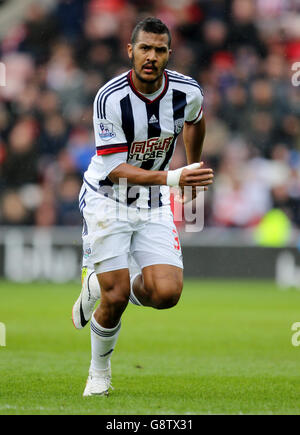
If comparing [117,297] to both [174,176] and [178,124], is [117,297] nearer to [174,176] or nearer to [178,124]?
[174,176]

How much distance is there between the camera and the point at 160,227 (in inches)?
247

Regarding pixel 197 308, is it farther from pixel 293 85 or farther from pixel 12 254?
pixel 293 85

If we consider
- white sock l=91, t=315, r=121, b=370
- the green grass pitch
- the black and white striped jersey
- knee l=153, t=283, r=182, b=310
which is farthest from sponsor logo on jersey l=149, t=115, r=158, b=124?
the green grass pitch

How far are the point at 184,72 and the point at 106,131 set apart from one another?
10068 millimetres

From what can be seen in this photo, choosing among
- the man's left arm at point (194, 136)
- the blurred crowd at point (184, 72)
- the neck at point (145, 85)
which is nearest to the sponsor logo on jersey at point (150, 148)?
the neck at point (145, 85)

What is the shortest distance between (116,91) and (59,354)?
9.14 ft

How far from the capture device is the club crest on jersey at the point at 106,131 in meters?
5.89

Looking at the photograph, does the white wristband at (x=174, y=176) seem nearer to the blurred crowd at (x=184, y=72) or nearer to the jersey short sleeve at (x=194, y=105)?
the jersey short sleeve at (x=194, y=105)

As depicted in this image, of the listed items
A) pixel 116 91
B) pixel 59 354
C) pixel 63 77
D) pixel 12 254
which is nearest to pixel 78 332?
pixel 59 354

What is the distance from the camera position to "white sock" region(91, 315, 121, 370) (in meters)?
5.96

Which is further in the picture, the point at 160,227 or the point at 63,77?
the point at 63,77

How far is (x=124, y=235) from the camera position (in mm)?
6145

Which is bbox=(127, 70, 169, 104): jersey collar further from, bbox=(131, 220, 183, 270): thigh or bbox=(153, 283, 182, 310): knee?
bbox=(153, 283, 182, 310): knee

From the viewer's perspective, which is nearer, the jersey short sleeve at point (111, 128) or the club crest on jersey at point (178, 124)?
the jersey short sleeve at point (111, 128)
